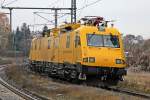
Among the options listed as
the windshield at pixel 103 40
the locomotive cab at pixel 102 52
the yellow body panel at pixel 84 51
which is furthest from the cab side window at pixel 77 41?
the windshield at pixel 103 40

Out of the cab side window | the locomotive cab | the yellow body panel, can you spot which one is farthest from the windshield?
the cab side window

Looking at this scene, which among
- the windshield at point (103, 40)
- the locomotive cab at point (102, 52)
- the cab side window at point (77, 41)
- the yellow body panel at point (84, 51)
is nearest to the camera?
the locomotive cab at point (102, 52)

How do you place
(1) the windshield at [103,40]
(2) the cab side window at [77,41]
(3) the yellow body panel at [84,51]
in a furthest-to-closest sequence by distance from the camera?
(1) the windshield at [103,40], (2) the cab side window at [77,41], (3) the yellow body panel at [84,51]

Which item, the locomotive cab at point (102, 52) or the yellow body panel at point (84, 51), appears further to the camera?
the yellow body panel at point (84, 51)

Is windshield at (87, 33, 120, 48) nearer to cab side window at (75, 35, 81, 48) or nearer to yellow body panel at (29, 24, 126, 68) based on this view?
yellow body panel at (29, 24, 126, 68)

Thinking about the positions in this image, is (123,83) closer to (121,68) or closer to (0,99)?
(121,68)

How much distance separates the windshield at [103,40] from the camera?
86.3 ft

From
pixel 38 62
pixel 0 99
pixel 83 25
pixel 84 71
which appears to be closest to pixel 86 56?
pixel 84 71

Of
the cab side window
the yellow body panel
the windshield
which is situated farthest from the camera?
the windshield

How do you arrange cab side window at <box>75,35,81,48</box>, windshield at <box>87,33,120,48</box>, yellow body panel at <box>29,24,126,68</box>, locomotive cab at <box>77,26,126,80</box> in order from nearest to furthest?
locomotive cab at <box>77,26,126,80</box> < yellow body panel at <box>29,24,126,68</box> < cab side window at <box>75,35,81,48</box> < windshield at <box>87,33,120,48</box>

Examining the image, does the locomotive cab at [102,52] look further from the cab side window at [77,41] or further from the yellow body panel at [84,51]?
the cab side window at [77,41]

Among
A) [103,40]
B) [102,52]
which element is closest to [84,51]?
[102,52]

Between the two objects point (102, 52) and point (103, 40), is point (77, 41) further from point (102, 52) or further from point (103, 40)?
point (102, 52)

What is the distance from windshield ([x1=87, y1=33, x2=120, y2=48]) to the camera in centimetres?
2630
